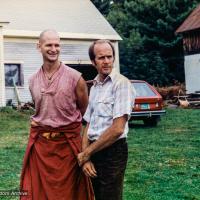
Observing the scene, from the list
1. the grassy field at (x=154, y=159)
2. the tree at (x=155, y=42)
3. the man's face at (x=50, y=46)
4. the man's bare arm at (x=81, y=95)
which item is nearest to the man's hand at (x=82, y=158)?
the man's bare arm at (x=81, y=95)

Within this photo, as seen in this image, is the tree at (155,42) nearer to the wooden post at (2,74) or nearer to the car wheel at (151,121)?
the wooden post at (2,74)

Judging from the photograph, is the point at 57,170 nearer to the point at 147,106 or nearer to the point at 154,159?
the point at 154,159

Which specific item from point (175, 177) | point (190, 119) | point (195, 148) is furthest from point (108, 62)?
point (190, 119)

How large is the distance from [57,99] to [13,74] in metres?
23.7

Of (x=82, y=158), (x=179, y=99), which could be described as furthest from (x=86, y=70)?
(x=82, y=158)

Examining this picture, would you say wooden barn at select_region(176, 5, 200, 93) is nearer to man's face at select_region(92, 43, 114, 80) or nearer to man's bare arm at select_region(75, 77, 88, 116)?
man's bare arm at select_region(75, 77, 88, 116)

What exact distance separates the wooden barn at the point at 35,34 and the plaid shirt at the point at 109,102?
21.3 metres

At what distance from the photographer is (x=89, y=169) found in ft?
15.9

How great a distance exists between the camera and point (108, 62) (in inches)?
191

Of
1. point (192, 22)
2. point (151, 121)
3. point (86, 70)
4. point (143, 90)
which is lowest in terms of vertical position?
point (151, 121)

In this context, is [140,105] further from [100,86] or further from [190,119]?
[100,86]

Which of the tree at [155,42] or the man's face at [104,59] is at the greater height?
the tree at [155,42]

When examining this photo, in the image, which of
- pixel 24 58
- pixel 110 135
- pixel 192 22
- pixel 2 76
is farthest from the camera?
pixel 192 22

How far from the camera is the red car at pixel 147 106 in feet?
63.3
